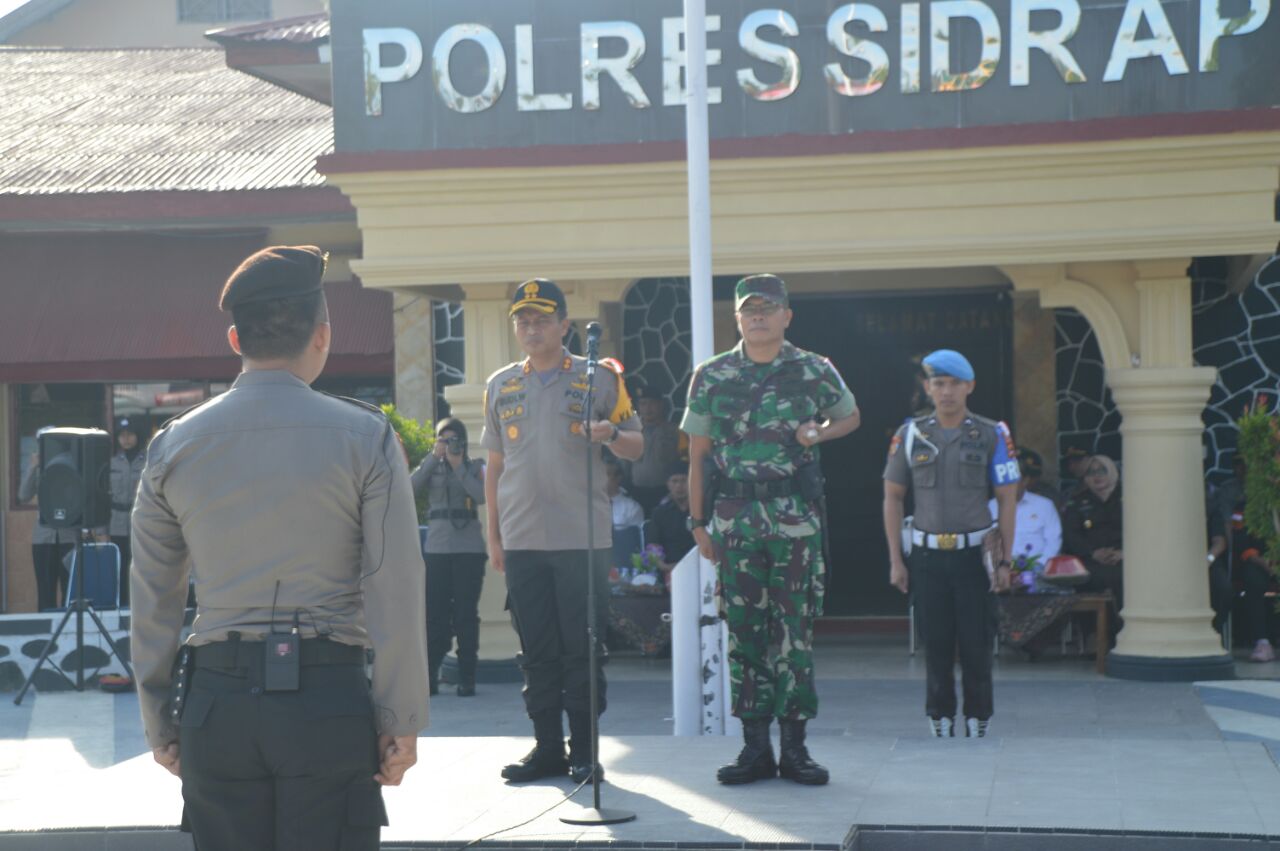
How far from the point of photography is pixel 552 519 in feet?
21.9

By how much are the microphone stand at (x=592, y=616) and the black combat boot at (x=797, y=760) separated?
0.75 metres

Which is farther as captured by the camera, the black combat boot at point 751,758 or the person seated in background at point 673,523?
the person seated in background at point 673,523

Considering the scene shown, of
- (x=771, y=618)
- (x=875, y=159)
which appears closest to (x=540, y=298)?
(x=771, y=618)

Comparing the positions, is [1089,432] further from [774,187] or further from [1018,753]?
[1018,753]

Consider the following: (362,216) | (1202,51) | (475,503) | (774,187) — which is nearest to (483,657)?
(475,503)

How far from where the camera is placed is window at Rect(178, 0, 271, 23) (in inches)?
957

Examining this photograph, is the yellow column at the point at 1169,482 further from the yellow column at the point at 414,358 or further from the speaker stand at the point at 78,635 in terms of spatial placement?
the speaker stand at the point at 78,635

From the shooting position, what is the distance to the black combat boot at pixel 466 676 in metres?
11.3

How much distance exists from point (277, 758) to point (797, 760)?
127 inches

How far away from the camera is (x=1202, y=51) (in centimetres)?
1014

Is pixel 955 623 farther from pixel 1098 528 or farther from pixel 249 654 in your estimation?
pixel 249 654

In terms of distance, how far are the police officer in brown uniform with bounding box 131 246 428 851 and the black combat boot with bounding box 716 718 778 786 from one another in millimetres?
2885

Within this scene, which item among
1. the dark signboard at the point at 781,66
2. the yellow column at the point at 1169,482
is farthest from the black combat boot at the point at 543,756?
the yellow column at the point at 1169,482

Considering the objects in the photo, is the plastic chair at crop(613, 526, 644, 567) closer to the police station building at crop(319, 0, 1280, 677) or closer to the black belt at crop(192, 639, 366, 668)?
the police station building at crop(319, 0, 1280, 677)
